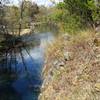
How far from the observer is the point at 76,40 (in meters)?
15.2

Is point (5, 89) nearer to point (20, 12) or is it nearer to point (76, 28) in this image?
point (76, 28)

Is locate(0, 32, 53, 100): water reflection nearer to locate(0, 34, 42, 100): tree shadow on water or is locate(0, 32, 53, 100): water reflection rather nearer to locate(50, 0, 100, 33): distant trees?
locate(0, 34, 42, 100): tree shadow on water

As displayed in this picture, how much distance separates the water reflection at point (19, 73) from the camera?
16253 mm

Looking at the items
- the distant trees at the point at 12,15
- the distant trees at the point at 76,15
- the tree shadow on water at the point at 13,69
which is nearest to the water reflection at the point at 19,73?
the tree shadow on water at the point at 13,69

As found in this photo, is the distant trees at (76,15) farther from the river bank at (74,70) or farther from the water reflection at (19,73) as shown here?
the water reflection at (19,73)

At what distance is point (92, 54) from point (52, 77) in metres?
2.42

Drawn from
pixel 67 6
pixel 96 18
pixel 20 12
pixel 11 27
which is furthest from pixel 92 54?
pixel 20 12

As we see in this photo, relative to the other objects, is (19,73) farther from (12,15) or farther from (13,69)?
(12,15)

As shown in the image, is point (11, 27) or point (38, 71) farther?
point (11, 27)

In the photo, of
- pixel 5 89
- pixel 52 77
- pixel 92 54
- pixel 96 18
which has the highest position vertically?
pixel 96 18

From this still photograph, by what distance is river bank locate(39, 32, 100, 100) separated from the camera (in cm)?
1058

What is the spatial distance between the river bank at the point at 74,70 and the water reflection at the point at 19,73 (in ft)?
6.19

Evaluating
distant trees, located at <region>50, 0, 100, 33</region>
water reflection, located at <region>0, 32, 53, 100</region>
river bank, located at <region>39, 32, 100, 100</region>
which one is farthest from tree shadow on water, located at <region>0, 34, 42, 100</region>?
distant trees, located at <region>50, 0, 100, 33</region>

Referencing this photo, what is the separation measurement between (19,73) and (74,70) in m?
9.13
